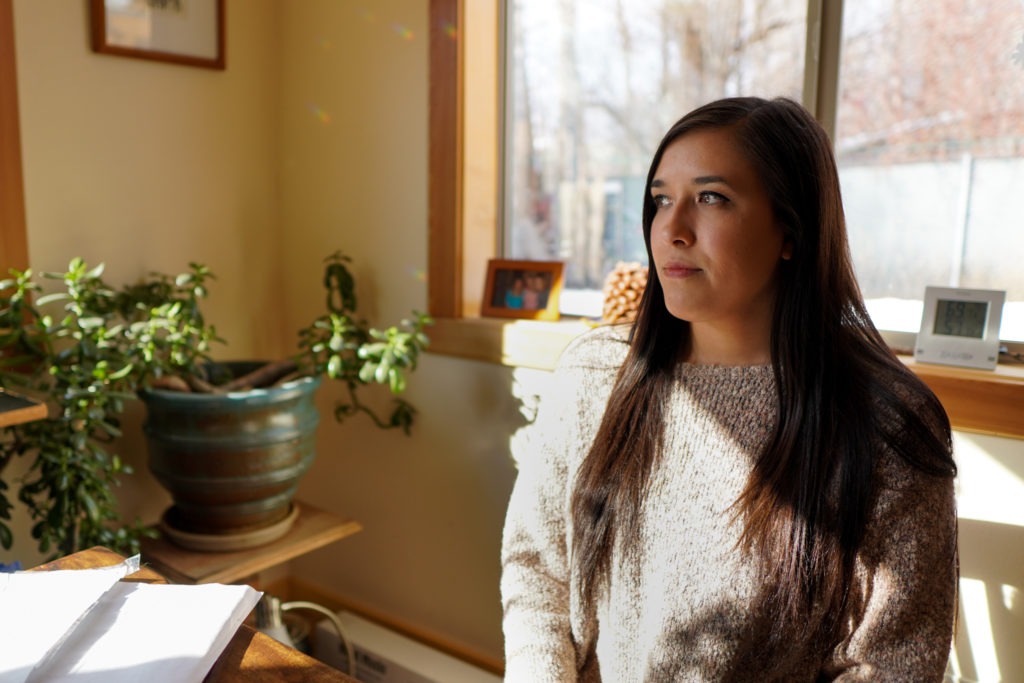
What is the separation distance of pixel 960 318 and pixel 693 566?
73 centimetres

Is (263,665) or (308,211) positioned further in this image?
(308,211)

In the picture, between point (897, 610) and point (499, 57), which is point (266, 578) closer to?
point (499, 57)

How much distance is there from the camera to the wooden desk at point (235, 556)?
1804 mm

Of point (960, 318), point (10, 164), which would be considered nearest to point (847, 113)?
point (960, 318)

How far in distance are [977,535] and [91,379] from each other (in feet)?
5.27

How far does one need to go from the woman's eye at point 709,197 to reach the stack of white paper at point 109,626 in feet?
2.36

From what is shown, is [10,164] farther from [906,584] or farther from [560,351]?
[906,584]

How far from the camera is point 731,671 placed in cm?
113

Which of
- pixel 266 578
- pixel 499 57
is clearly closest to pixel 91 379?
pixel 266 578

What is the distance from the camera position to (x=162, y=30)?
2.04 meters

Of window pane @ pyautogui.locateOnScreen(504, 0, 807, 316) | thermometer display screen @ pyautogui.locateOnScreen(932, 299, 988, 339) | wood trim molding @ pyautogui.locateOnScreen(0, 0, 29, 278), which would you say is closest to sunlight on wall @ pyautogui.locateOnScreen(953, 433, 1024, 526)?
thermometer display screen @ pyautogui.locateOnScreen(932, 299, 988, 339)

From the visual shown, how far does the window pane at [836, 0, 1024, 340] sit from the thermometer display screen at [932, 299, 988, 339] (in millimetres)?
115

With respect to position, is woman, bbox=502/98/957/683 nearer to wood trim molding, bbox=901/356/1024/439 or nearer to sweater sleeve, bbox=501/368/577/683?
sweater sleeve, bbox=501/368/577/683

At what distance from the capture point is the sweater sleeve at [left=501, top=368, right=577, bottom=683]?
4.06 feet
